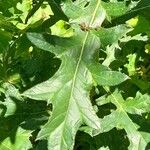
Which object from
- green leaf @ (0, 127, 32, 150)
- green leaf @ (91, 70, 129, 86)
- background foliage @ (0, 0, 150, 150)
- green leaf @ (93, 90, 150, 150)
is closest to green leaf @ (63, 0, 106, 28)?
background foliage @ (0, 0, 150, 150)

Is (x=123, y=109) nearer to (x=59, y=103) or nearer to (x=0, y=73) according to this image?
(x=59, y=103)

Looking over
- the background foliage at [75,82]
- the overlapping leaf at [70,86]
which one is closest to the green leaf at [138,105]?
the background foliage at [75,82]

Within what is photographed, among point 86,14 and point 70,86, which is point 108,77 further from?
point 86,14

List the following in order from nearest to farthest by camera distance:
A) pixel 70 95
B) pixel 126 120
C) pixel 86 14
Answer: pixel 70 95, pixel 86 14, pixel 126 120

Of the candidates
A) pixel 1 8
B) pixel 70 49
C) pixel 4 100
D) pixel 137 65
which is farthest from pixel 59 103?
pixel 137 65

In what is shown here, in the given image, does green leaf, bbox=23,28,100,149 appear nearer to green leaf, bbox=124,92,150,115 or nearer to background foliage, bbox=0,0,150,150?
background foliage, bbox=0,0,150,150

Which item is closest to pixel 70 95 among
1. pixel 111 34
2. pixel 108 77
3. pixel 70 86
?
pixel 70 86

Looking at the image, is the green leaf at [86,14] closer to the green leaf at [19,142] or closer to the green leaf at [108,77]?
the green leaf at [108,77]

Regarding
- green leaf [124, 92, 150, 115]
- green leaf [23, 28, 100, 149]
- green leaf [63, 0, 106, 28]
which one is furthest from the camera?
green leaf [124, 92, 150, 115]
